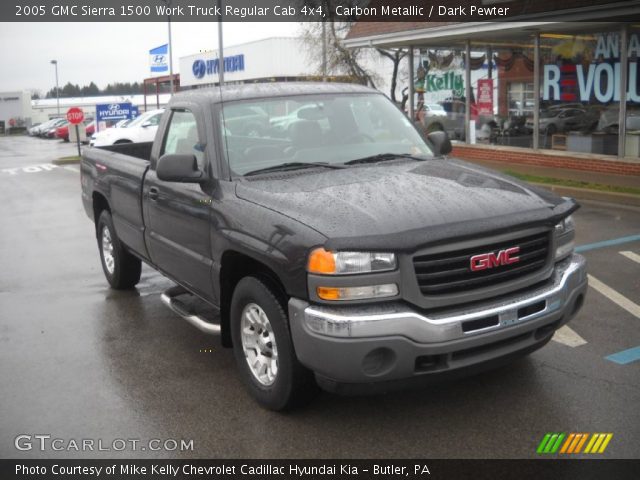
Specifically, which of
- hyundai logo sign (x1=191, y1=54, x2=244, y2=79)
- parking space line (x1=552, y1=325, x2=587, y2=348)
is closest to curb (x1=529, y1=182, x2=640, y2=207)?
parking space line (x1=552, y1=325, x2=587, y2=348)

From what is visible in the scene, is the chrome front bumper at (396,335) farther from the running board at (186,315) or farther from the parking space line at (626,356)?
the parking space line at (626,356)

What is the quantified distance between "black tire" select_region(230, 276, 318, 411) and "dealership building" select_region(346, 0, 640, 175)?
11.0 metres

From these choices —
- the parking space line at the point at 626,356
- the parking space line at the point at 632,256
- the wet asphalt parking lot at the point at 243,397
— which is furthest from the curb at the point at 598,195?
the parking space line at the point at 626,356

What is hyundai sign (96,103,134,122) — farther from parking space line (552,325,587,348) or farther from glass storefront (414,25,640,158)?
parking space line (552,325,587,348)

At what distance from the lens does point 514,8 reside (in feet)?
50.2

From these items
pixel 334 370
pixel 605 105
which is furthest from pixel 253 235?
pixel 605 105

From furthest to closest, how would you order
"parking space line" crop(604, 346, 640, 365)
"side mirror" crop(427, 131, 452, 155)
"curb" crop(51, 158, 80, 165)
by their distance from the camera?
"curb" crop(51, 158, 80, 165) < "side mirror" crop(427, 131, 452, 155) < "parking space line" crop(604, 346, 640, 365)

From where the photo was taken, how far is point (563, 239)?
4.32 m

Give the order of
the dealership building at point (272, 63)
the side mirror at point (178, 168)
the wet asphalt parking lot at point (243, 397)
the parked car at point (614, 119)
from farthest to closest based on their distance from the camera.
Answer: the dealership building at point (272, 63) → the parked car at point (614, 119) → the side mirror at point (178, 168) → the wet asphalt parking lot at point (243, 397)

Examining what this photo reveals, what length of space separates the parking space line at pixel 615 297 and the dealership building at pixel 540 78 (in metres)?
7.69

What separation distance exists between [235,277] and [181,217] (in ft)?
2.78

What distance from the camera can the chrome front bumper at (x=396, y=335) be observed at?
11.6 ft

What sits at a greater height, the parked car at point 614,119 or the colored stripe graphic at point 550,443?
the parked car at point 614,119

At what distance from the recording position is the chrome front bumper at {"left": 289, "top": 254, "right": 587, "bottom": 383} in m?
3.55
